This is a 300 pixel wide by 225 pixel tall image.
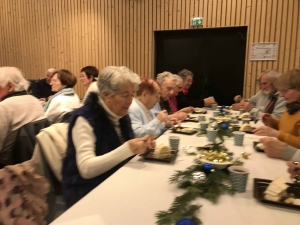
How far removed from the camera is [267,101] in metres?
4.29

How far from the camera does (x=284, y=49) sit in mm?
5297

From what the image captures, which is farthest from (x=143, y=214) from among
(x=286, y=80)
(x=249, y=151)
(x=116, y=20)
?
(x=116, y=20)

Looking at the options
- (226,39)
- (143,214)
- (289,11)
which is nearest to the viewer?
(143,214)

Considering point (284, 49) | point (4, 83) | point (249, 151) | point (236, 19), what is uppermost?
point (236, 19)

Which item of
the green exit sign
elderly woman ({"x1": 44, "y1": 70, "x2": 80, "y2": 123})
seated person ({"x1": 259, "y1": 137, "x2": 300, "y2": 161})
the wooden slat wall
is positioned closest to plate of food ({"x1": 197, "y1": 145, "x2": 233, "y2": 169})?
seated person ({"x1": 259, "y1": 137, "x2": 300, "y2": 161})

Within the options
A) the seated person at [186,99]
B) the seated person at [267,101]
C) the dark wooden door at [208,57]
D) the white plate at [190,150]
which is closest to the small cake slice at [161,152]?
the white plate at [190,150]

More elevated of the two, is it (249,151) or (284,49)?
(284,49)

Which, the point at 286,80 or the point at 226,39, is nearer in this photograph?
the point at 286,80

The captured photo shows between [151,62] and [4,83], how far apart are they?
13.4ft

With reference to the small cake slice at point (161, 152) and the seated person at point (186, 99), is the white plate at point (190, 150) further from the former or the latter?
the seated person at point (186, 99)

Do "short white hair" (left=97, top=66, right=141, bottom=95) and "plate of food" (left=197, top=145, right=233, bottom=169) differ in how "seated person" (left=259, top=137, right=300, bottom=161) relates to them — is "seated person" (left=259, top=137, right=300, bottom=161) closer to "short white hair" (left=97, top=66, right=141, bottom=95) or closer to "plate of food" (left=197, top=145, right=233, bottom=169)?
"plate of food" (left=197, top=145, right=233, bottom=169)

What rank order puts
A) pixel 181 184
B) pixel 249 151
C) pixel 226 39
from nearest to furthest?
pixel 181 184 → pixel 249 151 → pixel 226 39

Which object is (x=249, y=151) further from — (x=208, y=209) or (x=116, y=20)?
(x=116, y=20)

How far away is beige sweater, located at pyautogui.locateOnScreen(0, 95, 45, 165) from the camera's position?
245 cm
